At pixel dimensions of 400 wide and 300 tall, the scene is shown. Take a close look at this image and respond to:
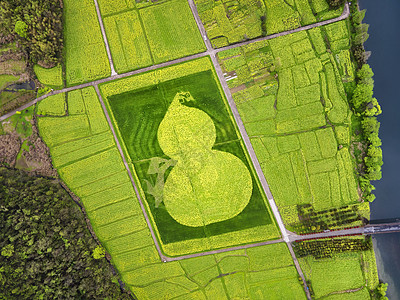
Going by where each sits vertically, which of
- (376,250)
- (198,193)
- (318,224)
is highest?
(198,193)

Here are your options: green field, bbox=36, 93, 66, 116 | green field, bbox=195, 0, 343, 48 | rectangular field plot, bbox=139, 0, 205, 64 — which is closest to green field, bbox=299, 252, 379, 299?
green field, bbox=195, 0, 343, 48

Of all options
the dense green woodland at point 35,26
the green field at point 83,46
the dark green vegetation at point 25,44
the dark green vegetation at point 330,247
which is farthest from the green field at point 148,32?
the dark green vegetation at point 330,247

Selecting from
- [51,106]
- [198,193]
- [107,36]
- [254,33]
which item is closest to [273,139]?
[198,193]

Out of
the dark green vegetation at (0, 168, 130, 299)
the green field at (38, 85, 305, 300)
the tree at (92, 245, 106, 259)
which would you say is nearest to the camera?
the dark green vegetation at (0, 168, 130, 299)

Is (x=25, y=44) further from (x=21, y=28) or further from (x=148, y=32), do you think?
(x=148, y=32)

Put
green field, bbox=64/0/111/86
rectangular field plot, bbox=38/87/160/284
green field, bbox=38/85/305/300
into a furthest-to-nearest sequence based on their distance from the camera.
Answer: green field, bbox=64/0/111/86 < rectangular field plot, bbox=38/87/160/284 < green field, bbox=38/85/305/300

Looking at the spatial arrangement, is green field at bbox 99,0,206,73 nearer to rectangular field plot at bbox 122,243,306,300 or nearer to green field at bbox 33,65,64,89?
green field at bbox 33,65,64,89

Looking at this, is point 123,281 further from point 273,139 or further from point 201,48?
point 201,48
